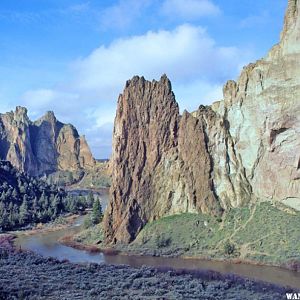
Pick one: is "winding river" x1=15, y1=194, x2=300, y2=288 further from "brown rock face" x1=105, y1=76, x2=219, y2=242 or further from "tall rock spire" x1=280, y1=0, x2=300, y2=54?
"tall rock spire" x1=280, y1=0, x2=300, y2=54

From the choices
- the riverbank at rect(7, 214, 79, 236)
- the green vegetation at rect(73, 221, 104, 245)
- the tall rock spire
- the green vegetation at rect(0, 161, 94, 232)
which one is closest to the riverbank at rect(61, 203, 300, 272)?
the green vegetation at rect(73, 221, 104, 245)

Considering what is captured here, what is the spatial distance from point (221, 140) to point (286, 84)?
10.6m

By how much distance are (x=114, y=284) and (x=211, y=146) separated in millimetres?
30295

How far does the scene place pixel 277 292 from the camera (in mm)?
32969

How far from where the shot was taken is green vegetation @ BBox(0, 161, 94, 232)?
79.4m

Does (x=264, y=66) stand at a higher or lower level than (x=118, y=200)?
higher

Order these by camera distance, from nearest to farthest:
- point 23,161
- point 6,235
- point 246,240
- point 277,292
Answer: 1. point 277,292
2. point 246,240
3. point 6,235
4. point 23,161

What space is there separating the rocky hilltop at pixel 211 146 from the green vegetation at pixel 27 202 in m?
26.0

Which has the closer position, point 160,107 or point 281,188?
point 281,188

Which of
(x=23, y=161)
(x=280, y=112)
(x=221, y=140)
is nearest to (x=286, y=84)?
(x=280, y=112)

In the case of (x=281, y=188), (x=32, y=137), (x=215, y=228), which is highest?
(x=32, y=137)

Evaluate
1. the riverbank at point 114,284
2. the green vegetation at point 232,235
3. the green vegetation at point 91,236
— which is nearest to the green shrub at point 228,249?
the green vegetation at point 232,235

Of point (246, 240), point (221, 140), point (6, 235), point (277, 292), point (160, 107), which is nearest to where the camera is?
point (277, 292)

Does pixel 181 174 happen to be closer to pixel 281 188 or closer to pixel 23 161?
pixel 281 188
